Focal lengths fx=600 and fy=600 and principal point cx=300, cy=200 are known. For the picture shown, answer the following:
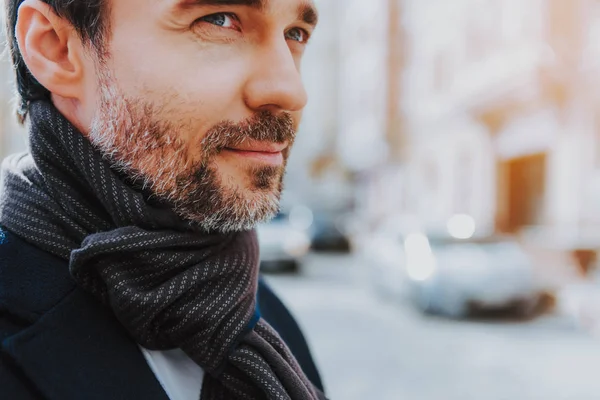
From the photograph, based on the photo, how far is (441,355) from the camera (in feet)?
23.3

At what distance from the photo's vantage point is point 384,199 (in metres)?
31.6

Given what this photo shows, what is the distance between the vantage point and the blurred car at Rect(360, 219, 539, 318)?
909 cm

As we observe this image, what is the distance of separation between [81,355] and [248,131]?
51 centimetres

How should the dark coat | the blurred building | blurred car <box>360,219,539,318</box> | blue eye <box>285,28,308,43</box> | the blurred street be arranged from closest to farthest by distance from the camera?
the dark coat < blue eye <box>285,28,308,43</box> < the blurred street < blurred car <box>360,219,539,318</box> < the blurred building

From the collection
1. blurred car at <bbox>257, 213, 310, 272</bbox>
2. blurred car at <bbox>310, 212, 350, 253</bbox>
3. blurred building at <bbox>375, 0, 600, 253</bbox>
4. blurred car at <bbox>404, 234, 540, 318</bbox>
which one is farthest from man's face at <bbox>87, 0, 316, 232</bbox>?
blurred car at <bbox>310, 212, 350, 253</bbox>

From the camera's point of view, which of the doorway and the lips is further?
the doorway

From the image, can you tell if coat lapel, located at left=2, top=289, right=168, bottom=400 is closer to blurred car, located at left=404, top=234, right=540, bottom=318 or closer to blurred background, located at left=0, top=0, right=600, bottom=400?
blurred background, located at left=0, top=0, right=600, bottom=400

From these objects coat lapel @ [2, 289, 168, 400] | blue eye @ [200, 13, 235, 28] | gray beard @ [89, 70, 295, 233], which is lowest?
coat lapel @ [2, 289, 168, 400]

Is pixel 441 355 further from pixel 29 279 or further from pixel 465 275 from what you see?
pixel 29 279

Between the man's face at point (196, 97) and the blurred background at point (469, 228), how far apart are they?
12.7 inches

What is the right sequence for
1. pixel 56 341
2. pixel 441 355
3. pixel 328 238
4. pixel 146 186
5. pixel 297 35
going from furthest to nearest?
1. pixel 328 238
2. pixel 441 355
3. pixel 297 35
4. pixel 146 186
5. pixel 56 341

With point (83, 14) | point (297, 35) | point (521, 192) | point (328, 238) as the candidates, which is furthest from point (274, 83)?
point (328, 238)

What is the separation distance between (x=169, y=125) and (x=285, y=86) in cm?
24

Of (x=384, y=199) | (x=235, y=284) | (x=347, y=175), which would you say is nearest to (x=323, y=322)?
(x=235, y=284)
